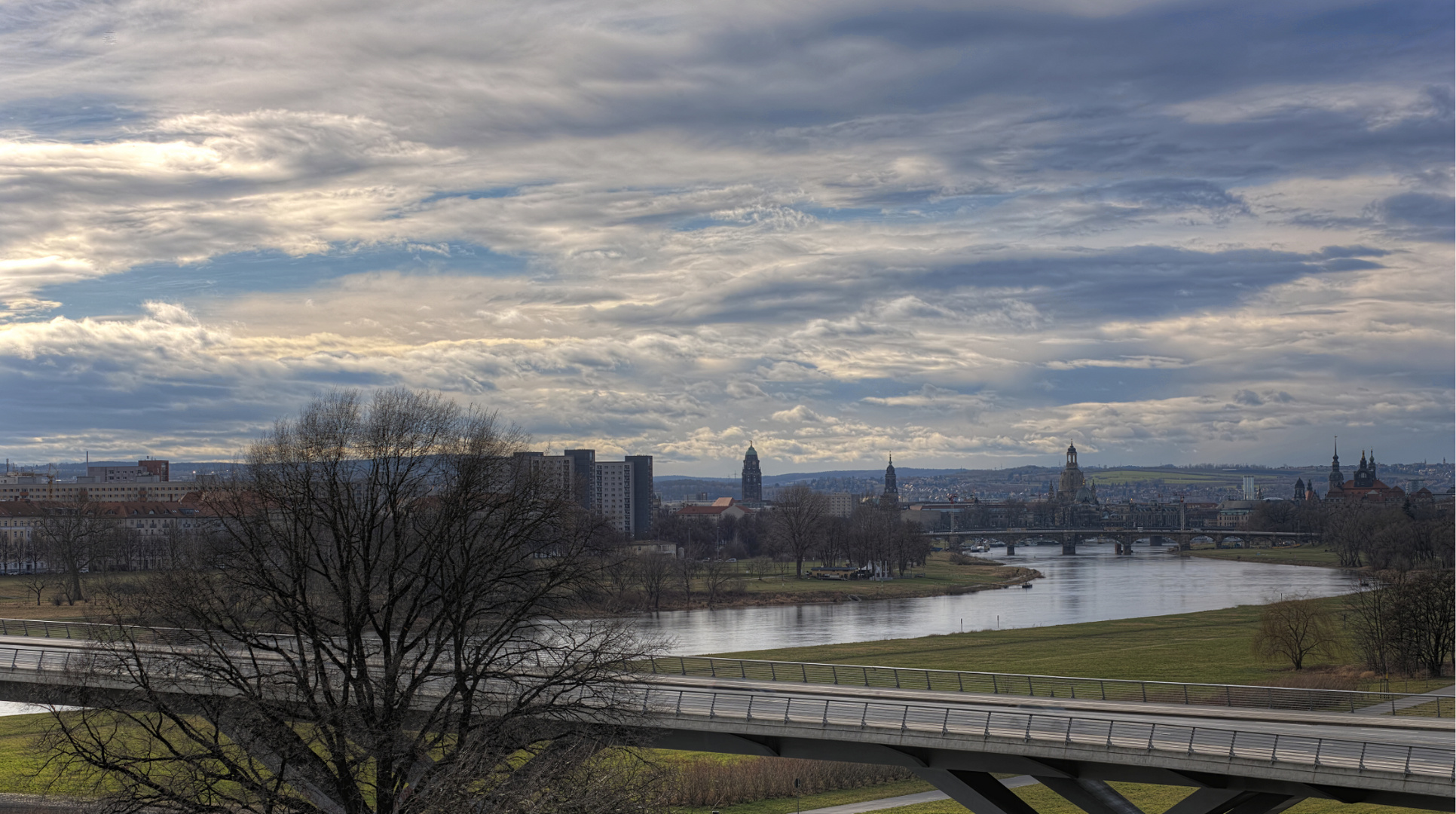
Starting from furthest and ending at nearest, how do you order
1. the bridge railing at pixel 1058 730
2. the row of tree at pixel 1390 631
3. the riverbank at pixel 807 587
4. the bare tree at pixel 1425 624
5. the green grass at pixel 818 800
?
1. the riverbank at pixel 807 587
2. the row of tree at pixel 1390 631
3. the bare tree at pixel 1425 624
4. the green grass at pixel 818 800
5. the bridge railing at pixel 1058 730

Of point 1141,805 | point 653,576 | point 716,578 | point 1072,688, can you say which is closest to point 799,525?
point 716,578

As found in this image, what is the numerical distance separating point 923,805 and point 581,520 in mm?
12105

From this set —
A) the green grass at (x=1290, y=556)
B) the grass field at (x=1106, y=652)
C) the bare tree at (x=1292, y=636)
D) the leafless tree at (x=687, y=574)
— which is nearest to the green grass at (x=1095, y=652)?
the grass field at (x=1106, y=652)

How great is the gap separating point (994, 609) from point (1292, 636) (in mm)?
43168

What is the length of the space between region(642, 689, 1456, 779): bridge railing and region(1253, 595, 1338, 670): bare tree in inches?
1387

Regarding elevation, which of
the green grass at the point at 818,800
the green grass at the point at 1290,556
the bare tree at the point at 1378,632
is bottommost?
the green grass at the point at 1290,556

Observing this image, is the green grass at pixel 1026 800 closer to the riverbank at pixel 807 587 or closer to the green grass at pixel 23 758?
the green grass at pixel 23 758

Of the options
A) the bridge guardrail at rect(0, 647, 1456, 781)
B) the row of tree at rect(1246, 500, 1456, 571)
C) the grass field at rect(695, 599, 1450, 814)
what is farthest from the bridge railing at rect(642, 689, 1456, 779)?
the row of tree at rect(1246, 500, 1456, 571)

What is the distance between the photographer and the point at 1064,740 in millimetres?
26000

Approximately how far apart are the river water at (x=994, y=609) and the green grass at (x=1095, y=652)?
15.7ft

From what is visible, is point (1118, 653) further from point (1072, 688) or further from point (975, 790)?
point (975, 790)

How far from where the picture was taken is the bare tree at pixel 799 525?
14700cm

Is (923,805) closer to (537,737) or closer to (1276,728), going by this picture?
(1276,728)

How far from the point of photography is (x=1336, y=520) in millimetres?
178875
